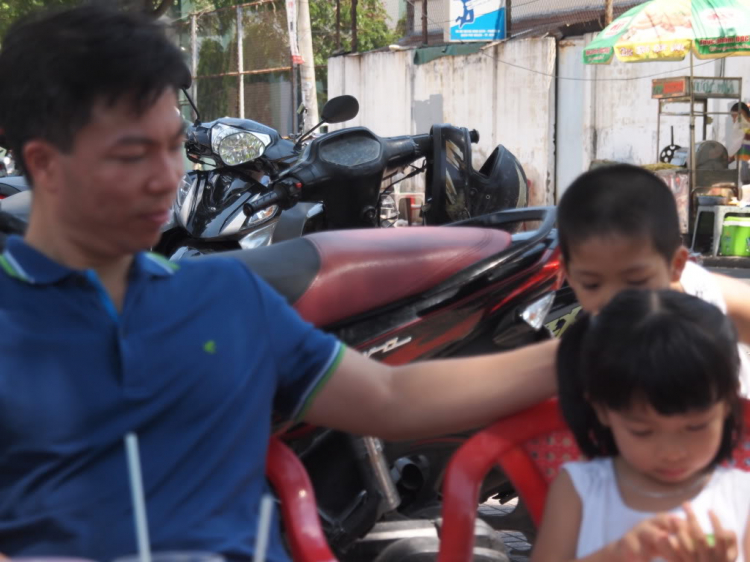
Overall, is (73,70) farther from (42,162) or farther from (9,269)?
(9,269)

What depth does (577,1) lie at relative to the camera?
21.4 m

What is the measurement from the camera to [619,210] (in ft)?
6.31

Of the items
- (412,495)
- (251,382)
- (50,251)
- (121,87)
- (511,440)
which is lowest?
(412,495)

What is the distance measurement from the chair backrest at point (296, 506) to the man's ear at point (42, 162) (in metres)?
0.61

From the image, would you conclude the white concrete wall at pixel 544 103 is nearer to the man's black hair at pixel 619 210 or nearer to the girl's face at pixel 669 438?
the man's black hair at pixel 619 210

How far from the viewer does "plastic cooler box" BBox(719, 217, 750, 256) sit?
1012 cm

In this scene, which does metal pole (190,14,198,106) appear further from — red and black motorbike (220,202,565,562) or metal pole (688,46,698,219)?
red and black motorbike (220,202,565,562)

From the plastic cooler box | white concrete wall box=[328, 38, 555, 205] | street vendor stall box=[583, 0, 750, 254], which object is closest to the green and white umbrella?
street vendor stall box=[583, 0, 750, 254]

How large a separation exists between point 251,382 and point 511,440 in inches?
18.1

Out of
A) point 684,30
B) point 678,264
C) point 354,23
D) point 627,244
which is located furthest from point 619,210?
point 354,23

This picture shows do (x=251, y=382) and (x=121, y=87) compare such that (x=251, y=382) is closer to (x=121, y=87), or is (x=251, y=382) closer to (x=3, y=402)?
(x=3, y=402)

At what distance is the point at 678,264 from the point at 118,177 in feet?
3.47

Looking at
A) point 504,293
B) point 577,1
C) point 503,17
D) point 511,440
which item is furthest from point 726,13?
point 577,1

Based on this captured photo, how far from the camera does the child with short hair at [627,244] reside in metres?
1.89
